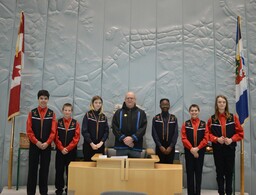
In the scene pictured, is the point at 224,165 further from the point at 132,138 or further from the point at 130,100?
the point at 130,100

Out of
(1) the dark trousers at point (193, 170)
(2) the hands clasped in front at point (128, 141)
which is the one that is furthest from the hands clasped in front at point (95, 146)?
(1) the dark trousers at point (193, 170)

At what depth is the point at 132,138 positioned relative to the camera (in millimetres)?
4414

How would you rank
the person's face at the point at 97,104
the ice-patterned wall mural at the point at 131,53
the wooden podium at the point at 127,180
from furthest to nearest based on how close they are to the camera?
the ice-patterned wall mural at the point at 131,53, the person's face at the point at 97,104, the wooden podium at the point at 127,180

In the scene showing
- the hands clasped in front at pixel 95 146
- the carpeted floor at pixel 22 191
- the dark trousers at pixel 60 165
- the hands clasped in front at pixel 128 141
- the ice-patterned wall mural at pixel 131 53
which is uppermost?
the ice-patterned wall mural at pixel 131 53

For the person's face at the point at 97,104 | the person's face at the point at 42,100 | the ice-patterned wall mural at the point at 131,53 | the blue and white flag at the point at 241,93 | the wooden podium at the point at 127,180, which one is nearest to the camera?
the wooden podium at the point at 127,180

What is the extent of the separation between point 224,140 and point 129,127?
4.60ft

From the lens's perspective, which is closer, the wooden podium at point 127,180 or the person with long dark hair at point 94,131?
the wooden podium at point 127,180

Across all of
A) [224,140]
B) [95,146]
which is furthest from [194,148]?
[95,146]

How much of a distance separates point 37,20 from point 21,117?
6.35 ft

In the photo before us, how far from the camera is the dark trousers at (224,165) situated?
441cm

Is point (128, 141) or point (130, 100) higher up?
point (130, 100)

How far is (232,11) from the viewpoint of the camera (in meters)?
6.11

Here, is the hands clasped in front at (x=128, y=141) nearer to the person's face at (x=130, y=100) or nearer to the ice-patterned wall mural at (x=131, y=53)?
the person's face at (x=130, y=100)

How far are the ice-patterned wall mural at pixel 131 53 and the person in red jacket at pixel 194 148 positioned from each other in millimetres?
1266
